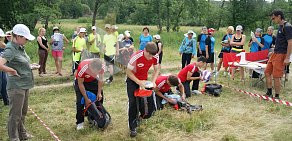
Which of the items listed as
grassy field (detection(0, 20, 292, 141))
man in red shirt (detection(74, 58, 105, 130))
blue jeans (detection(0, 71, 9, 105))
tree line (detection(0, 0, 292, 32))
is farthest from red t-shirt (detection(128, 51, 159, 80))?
tree line (detection(0, 0, 292, 32))

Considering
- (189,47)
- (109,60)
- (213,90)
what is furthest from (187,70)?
(189,47)

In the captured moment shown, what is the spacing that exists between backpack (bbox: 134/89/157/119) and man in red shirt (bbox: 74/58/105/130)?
25.5 inches

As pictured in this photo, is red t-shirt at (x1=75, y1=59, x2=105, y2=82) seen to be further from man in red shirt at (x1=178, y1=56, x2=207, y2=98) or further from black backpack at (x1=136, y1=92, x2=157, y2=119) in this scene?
man in red shirt at (x1=178, y1=56, x2=207, y2=98)

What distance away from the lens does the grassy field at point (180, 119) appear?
4.93 metres

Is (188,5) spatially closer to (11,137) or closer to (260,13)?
(260,13)

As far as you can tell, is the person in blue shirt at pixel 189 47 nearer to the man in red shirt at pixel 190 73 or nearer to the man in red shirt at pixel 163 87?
the man in red shirt at pixel 190 73

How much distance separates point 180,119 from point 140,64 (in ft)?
4.75

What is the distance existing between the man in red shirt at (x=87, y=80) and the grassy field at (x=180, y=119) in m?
0.43

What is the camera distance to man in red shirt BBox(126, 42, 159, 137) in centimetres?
445

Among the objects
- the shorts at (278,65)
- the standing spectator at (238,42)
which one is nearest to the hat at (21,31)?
the shorts at (278,65)

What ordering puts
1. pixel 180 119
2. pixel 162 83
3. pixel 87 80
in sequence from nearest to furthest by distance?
pixel 87 80
pixel 180 119
pixel 162 83

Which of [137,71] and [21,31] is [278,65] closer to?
[137,71]

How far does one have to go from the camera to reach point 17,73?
13.5ft

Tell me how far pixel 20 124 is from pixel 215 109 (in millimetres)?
3628
